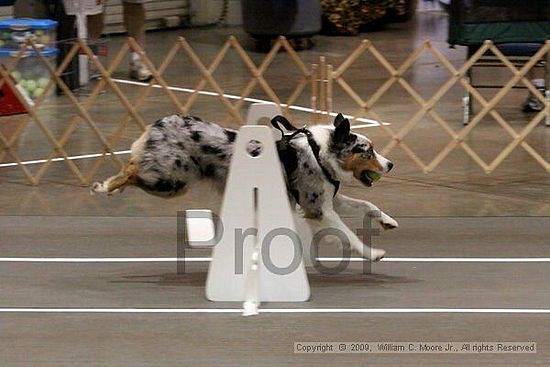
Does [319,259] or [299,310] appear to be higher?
[299,310]

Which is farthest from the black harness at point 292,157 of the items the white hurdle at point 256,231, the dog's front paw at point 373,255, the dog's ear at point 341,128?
the dog's front paw at point 373,255

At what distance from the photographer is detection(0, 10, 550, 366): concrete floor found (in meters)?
4.52

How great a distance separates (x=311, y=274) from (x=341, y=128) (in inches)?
31.1

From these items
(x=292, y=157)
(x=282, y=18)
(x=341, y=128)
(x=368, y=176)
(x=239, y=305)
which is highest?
(x=341, y=128)

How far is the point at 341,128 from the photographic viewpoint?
5.32m

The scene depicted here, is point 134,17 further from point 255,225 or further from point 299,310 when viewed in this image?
point 299,310

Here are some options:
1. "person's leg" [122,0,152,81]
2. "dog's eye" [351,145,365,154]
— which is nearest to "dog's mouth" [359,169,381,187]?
"dog's eye" [351,145,365,154]

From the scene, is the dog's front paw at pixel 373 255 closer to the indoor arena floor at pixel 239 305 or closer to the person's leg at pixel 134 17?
the indoor arena floor at pixel 239 305

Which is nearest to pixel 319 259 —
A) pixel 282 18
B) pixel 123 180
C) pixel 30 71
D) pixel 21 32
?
pixel 123 180

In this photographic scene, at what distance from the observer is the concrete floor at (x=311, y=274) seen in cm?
452

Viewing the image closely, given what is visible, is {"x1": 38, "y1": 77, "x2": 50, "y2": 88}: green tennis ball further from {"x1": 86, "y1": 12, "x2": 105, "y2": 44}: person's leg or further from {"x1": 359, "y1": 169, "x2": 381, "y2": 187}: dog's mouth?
{"x1": 359, "y1": 169, "x2": 381, "y2": 187}: dog's mouth
